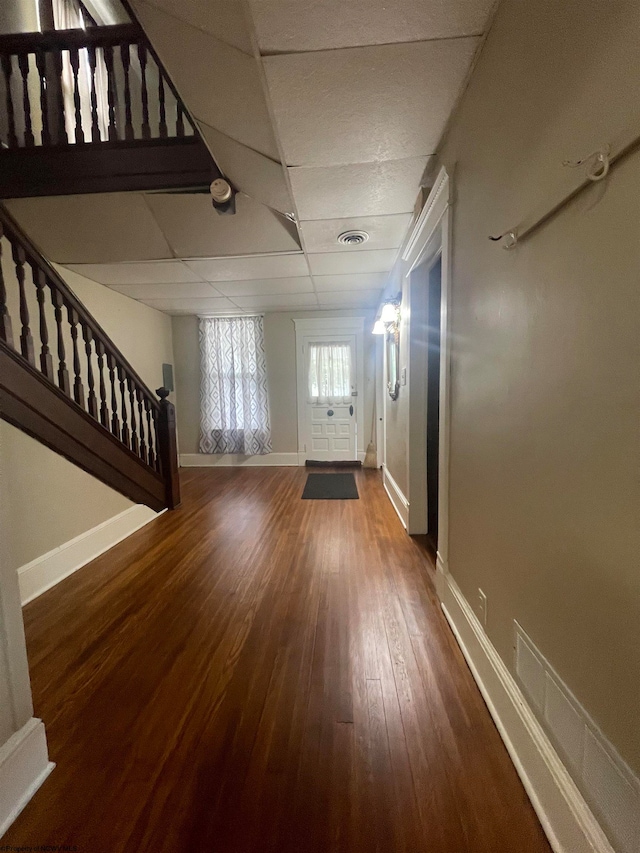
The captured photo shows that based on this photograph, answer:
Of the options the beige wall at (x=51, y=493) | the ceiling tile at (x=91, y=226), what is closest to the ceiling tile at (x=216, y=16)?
the ceiling tile at (x=91, y=226)

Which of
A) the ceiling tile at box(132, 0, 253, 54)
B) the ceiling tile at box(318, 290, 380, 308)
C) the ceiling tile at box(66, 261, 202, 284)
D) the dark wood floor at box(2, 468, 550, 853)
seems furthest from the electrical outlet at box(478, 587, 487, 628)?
the ceiling tile at box(318, 290, 380, 308)

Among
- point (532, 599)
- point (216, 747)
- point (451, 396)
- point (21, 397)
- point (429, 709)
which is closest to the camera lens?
point (532, 599)

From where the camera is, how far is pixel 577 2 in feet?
2.32

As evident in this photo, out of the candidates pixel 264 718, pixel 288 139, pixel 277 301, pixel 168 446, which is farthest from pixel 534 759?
pixel 277 301

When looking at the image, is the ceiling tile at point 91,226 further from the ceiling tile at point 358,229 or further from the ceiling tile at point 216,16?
the ceiling tile at point 216,16

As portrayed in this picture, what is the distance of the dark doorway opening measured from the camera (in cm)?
241

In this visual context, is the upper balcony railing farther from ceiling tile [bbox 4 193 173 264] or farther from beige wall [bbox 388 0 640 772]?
beige wall [bbox 388 0 640 772]

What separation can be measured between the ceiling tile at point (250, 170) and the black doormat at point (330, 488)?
8.80 ft

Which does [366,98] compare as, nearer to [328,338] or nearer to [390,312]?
[390,312]

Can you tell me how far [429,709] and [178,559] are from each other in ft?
6.00

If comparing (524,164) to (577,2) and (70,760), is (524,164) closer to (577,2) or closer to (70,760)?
(577,2)

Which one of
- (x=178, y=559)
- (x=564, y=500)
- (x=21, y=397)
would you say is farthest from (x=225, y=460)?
(x=564, y=500)

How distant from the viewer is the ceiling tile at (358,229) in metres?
2.24

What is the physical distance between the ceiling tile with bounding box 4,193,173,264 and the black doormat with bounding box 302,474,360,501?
275 centimetres
